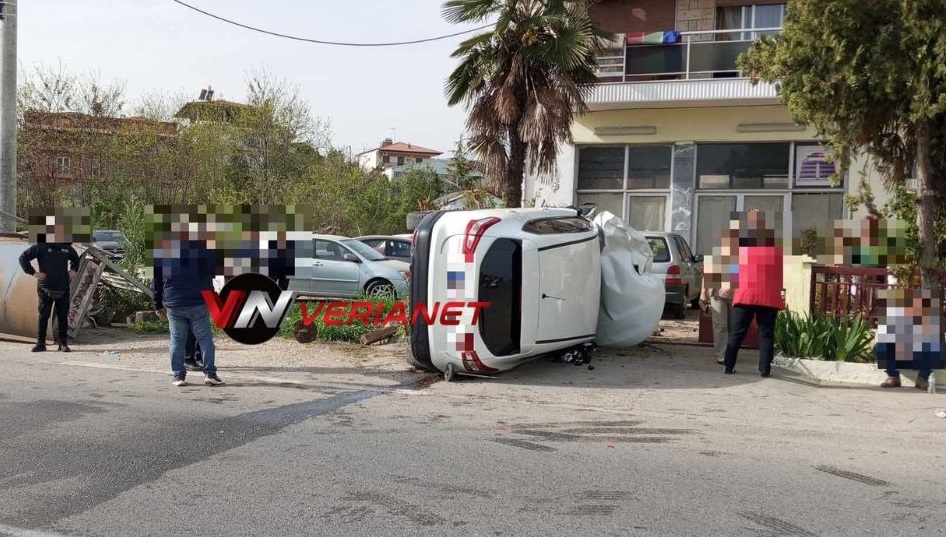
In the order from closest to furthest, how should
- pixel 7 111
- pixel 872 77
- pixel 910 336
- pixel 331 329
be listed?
pixel 910 336 < pixel 872 77 < pixel 331 329 < pixel 7 111

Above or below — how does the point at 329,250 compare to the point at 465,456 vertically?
above

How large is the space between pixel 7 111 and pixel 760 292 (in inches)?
517

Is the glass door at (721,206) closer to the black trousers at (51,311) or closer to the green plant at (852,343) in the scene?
the green plant at (852,343)

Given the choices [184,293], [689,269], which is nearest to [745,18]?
[689,269]

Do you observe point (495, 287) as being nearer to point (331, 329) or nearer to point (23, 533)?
point (331, 329)

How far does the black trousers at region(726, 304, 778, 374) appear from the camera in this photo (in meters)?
8.42

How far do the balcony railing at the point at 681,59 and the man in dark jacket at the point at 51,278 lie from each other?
11357 millimetres

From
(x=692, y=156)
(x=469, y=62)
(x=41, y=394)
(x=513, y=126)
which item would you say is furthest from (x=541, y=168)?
(x=41, y=394)

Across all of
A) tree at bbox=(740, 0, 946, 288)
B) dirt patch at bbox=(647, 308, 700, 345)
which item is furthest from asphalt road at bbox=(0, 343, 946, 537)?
tree at bbox=(740, 0, 946, 288)

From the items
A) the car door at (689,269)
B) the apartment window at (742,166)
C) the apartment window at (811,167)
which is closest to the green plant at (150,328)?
the car door at (689,269)

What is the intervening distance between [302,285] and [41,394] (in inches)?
285

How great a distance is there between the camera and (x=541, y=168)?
14.7 metres

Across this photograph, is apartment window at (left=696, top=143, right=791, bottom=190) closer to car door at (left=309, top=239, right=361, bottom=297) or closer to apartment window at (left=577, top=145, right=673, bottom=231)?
apartment window at (left=577, top=145, right=673, bottom=231)

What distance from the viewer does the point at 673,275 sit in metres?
13.1
